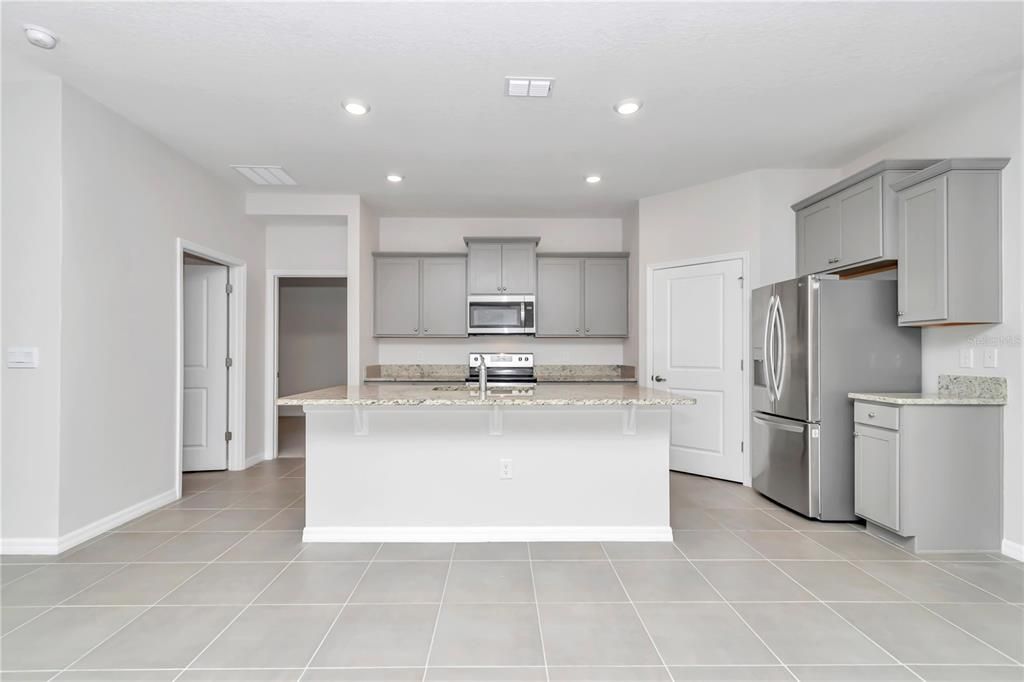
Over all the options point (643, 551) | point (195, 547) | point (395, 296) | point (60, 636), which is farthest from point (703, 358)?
point (60, 636)

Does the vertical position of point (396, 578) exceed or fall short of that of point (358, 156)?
it falls short

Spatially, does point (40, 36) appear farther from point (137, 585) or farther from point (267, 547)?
point (267, 547)

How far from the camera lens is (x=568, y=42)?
2.35 m

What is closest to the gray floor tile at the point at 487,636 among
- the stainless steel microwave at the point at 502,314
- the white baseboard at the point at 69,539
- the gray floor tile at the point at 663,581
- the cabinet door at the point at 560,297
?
the gray floor tile at the point at 663,581

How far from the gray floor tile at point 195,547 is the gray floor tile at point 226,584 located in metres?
0.19

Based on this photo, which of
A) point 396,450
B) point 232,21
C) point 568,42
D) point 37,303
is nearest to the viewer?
point 232,21

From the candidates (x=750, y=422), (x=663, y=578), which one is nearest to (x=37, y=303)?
(x=663, y=578)

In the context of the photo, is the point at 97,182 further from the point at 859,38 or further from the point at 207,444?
the point at 859,38

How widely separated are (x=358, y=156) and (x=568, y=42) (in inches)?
→ 80.3

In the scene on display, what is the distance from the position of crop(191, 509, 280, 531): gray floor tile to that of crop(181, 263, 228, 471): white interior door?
1.42 meters

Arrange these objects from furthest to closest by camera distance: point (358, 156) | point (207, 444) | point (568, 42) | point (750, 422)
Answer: point (207, 444), point (750, 422), point (358, 156), point (568, 42)

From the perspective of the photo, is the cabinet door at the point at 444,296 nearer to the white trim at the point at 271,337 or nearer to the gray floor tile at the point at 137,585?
the white trim at the point at 271,337

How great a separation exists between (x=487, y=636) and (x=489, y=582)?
445mm

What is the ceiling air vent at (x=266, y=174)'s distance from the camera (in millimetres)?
4027
